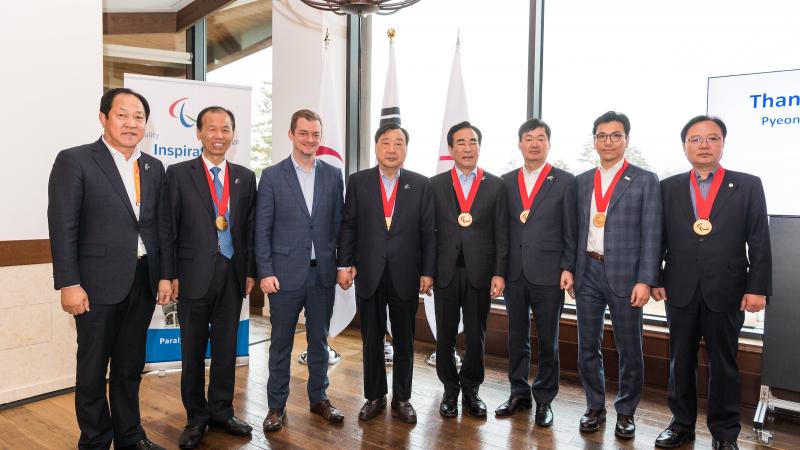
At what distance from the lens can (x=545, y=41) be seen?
14.1 feet

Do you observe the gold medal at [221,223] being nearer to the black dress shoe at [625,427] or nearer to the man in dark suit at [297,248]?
the man in dark suit at [297,248]

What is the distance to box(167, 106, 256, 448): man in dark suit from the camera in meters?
2.69

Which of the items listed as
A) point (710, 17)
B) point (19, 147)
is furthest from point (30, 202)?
Answer: point (710, 17)

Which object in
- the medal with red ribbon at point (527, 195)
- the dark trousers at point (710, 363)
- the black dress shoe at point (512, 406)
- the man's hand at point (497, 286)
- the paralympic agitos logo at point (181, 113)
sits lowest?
the black dress shoe at point (512, 406)

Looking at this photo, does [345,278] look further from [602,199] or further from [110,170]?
[602,199]

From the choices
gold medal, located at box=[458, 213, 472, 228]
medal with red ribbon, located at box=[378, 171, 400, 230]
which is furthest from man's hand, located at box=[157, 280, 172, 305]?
gold medal, located at box=[458, 213, 472, 228]

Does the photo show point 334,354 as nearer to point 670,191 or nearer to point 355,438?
point 355,438

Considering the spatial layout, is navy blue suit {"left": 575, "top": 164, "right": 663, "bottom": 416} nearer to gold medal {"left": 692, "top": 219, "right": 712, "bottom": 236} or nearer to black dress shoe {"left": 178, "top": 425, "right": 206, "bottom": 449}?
gold medal {"left": 692, "top": 219, "right": 712, "bottom": 236}

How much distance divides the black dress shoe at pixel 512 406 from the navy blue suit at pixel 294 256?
111 centimetres

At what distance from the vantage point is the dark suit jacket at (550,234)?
9.70 feet

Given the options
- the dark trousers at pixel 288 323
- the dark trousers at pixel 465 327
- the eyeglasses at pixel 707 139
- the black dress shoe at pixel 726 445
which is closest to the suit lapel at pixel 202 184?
the dark trousers at pixel 288 323

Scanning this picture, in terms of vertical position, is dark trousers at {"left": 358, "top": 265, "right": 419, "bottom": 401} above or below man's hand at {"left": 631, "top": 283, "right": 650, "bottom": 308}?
below

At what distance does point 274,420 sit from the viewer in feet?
9.54

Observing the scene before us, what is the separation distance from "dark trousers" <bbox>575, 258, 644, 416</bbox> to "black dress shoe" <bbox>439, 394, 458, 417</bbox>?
0.77m
